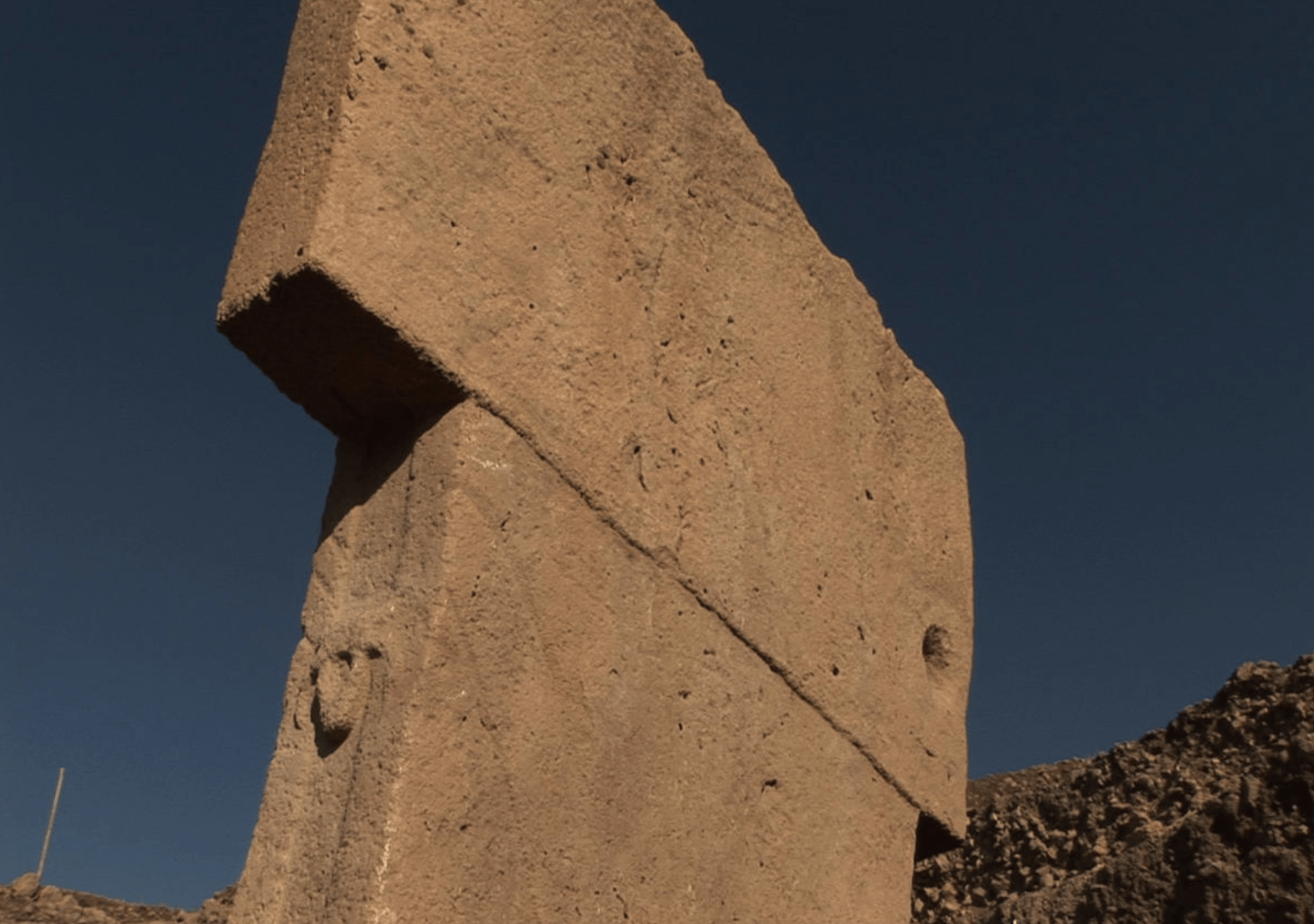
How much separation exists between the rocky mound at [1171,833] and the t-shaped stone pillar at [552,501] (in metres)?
0.77

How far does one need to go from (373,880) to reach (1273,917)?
7.64 ft

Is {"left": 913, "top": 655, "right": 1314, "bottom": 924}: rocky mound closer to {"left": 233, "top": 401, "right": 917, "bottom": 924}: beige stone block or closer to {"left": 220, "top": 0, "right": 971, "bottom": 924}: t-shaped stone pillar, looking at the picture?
{"left": 220, "top": 0, "right": 971, "bottom": 924}: t-shaped stone pillar

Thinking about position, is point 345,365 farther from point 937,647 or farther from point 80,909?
point 80,909

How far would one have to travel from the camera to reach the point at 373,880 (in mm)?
2113

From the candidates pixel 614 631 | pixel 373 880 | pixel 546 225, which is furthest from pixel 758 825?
pixel 546 225

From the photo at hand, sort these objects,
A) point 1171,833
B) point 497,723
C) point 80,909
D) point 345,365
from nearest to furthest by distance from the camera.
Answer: point 497,723
point 345,365
point 1171,833
point 80,909

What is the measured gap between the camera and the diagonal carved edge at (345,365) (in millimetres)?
2361


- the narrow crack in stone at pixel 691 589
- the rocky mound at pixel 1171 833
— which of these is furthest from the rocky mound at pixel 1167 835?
the narrow crack in stone at pixel 691 589

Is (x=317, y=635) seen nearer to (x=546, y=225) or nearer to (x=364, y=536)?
(x=364, y=536)

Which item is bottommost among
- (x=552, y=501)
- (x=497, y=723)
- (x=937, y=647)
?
(x=497, y=723)

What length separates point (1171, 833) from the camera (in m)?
3.84

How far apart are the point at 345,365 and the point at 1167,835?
8.56ft

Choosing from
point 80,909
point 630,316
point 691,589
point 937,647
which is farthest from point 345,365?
point 80,909

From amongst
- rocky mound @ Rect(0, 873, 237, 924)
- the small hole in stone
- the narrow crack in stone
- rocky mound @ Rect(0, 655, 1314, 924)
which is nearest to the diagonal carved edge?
the narrow crack in stone
